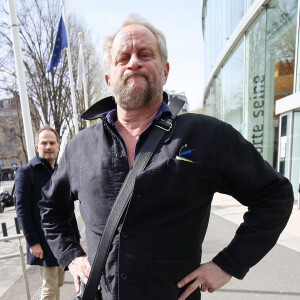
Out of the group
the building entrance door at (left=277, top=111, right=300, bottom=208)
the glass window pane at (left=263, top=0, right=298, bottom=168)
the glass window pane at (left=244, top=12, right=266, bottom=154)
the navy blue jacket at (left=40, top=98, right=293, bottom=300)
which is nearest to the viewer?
the navy blue jacket at (left=40, top=98, right=293, bottom=300)

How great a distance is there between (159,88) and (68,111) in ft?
57.6

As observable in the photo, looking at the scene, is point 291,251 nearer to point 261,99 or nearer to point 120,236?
point 120,236

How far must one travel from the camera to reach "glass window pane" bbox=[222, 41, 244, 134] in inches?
484

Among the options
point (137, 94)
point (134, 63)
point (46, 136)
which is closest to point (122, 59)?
point (134, 63)

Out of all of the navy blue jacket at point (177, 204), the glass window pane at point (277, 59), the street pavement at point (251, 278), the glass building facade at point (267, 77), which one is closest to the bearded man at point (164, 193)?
the navy blue jacket at point (177, 204)

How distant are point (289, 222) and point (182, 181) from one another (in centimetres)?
606

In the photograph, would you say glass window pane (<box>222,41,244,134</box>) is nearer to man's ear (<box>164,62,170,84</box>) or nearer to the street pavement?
the street pavement

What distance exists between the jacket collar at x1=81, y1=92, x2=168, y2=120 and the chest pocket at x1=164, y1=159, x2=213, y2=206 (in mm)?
566

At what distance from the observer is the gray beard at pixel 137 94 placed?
1354 millimetres

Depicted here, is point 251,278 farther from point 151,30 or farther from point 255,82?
point 255,82

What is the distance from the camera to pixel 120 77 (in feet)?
4.60

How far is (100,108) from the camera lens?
5.28 feet

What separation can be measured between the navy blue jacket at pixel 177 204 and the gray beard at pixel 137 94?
19 cm

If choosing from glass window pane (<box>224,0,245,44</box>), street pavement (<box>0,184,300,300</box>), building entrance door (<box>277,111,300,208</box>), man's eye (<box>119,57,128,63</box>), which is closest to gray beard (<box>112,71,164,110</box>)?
man's eye (<box>119,57,128,63</box>)
